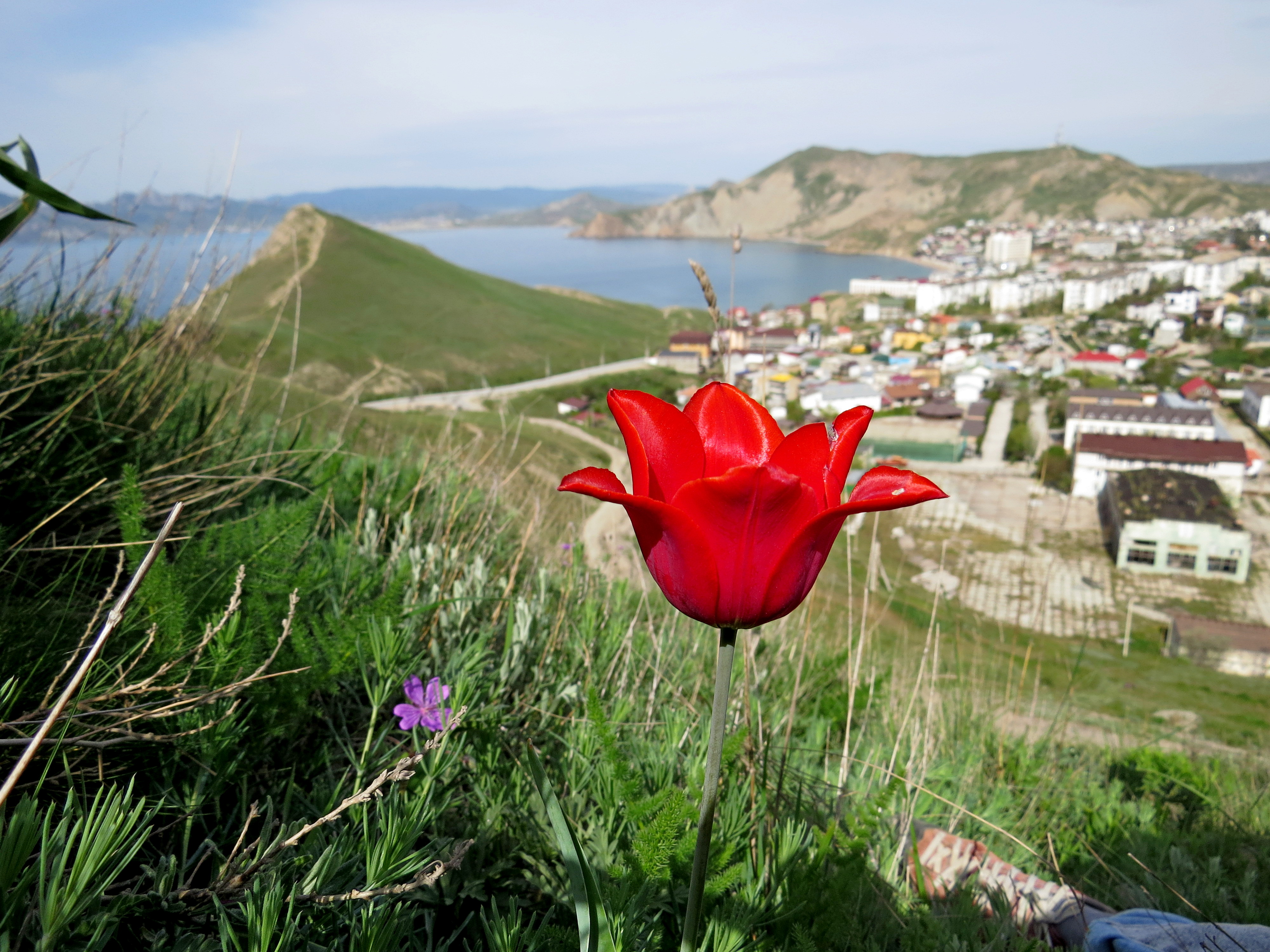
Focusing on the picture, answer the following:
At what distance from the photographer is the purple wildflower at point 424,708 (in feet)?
4.18

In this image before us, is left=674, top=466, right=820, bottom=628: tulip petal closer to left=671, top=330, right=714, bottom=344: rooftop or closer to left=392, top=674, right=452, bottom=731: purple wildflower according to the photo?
left=392, top=674, right=452, bottom=731: purple wildflower

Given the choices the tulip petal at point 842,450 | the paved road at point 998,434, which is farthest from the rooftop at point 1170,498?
the tulip petal at point 842,450

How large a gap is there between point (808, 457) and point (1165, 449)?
34.3 metres

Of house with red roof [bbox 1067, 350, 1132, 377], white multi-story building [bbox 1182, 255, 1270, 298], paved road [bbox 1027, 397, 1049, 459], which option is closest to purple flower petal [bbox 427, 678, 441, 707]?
paved road [bbox 1027, 397, 1049, 459]

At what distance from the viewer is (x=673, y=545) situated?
71 centimetres

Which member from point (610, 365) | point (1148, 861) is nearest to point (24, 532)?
point (1148, 861)

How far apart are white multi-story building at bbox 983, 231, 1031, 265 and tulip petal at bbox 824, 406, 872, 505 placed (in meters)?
111

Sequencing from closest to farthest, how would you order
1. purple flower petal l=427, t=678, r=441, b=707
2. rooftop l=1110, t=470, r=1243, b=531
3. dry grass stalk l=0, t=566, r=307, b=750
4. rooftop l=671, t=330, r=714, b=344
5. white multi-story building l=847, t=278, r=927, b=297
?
dry grass stalk l=0, t=566, r=307, b=750, purple flower petal l=427, t=678, r=441, b=707, rooftop l=1110, t=470, r=1243, b=531, rooftop l=671, t=330, r=714, b=344, white multi-story building l=847, t=278, r=927, b=297

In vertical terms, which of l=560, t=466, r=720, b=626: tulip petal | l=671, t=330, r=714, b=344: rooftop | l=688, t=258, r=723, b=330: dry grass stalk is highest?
l=688, t=258, r=723, b=330: dry grass stalk

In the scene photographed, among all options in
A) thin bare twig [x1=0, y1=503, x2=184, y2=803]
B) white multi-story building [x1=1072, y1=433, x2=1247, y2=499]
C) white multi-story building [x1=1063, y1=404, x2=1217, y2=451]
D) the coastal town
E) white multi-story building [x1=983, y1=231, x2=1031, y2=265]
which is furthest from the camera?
white multi-story building [x1=983, y1=231, x2=1031, y2=265]

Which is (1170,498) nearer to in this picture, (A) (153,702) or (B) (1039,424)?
(B) (1039,424)

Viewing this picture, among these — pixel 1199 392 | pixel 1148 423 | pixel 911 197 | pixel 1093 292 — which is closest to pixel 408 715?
pixel 1148 423

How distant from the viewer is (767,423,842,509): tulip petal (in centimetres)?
76

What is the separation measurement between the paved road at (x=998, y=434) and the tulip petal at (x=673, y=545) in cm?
3483
